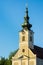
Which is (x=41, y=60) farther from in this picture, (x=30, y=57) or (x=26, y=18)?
(x=26, y=18)

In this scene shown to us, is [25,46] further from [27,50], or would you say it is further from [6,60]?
[6,60]

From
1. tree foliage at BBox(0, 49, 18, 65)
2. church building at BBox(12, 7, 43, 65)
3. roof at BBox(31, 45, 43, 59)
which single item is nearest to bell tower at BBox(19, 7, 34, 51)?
church building at BBox(12, 7, 43, 65)

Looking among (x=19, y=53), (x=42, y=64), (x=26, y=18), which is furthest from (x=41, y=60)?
(x=26, y=18)

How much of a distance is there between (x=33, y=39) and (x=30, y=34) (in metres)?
1.05

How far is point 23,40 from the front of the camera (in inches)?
2034

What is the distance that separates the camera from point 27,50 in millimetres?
50594

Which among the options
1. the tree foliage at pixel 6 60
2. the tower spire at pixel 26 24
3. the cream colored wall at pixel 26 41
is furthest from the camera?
the tree foliage at pixel 6 60

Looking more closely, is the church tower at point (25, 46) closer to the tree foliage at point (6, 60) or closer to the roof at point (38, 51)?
the roof at point (38, 51)

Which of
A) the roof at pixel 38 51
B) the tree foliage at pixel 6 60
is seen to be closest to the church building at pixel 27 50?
the roof at pixel 38 51

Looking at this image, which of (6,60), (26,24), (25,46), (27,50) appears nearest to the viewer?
(27,50)

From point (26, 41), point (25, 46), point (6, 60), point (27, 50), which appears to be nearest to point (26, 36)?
point (26, 41)

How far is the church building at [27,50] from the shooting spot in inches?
1969

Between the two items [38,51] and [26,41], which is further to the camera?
[38,51]

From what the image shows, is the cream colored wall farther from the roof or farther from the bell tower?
the roof
